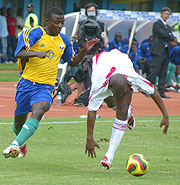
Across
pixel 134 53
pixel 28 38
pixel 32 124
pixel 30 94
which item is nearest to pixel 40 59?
pixel 28 38

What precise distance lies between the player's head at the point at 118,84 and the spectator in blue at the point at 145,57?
1407cm

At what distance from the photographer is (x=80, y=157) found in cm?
841

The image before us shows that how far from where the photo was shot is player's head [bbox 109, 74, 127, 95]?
7.16 metres

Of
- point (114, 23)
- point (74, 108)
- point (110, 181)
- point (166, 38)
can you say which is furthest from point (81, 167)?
point (114, 23)

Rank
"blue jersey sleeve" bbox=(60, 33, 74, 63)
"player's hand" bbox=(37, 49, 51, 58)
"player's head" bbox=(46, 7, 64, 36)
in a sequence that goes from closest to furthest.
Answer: "player's hand" bbox=(37, 49, 51, 58)
"player's head" bbox=(46, 7, 64, 36)
"blue jersey sleeve" bbox=(60, 33, 74, 63)

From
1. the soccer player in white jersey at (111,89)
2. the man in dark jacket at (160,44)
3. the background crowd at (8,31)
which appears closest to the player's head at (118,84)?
the soccer player in white jersey at (111,89)

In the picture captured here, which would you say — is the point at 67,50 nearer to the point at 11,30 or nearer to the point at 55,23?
the point at 55,23

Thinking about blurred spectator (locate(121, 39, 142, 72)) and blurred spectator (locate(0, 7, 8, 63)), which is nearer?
blurred spectator (locate(121, 39, 142, 72))

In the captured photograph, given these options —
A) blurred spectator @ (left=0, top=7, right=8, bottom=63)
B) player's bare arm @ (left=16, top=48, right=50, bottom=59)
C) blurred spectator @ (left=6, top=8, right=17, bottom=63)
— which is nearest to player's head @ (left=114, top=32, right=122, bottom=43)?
blurred spectator @ (left=0, top=7, right=8, bottom=63)

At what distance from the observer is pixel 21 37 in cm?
779

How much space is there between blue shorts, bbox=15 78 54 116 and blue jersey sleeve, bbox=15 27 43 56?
1.53ft

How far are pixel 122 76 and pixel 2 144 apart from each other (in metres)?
2.75

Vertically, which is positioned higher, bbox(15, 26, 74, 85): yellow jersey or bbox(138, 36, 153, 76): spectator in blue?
bbox(15, 26, 74, 85): yellow jersey

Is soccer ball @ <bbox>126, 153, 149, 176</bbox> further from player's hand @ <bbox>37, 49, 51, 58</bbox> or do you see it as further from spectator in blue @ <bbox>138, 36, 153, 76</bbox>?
spectator in blue @ <bbox>138, 36, 153, 76</bbox>
